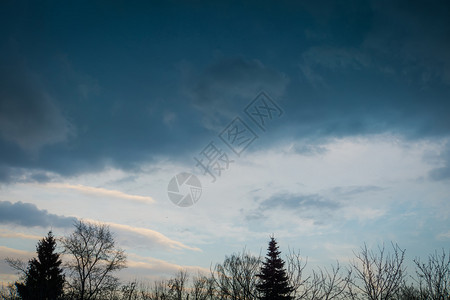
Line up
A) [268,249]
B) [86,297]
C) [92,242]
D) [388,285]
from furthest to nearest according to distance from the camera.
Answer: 1. [92,242]
2. [86,297]
3. [268,249]
4. [388,285]

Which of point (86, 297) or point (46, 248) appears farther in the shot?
point (86, 297)

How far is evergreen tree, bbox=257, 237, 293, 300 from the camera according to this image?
2362cm

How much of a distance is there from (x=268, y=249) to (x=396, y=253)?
1828cm

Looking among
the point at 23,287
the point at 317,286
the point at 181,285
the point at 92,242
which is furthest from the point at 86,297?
the point at 317,286

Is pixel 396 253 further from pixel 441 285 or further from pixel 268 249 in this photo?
pixel 268 249

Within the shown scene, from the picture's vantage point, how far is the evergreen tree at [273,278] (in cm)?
2362

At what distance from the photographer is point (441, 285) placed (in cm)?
1117

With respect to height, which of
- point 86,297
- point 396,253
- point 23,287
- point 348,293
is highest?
point 396,253

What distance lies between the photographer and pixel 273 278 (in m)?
25.1

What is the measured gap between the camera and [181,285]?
32031mm

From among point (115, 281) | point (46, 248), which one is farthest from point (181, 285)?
point (46, 248)

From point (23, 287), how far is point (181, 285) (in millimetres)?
15800

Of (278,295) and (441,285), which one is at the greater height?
(441,285)

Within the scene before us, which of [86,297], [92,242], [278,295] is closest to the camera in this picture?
[278,295]
